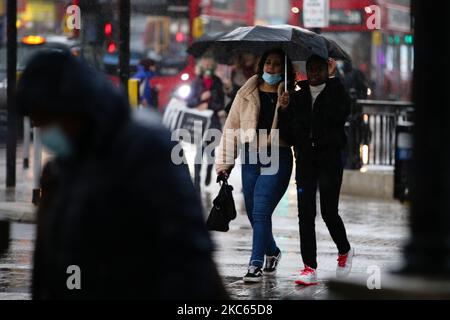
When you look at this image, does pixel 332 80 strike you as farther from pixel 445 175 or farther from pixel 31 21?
pixel 31 21

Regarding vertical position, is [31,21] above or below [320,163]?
above

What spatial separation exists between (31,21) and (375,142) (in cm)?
2589

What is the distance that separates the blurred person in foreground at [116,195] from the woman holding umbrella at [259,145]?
5.99 m

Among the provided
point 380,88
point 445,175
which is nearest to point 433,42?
point 445,175

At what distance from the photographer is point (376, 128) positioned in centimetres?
1816

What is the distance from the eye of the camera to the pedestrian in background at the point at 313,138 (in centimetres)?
1009

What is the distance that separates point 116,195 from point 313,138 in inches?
244

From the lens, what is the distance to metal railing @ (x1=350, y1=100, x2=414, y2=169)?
58.5ft

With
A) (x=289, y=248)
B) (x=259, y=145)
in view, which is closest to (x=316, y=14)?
(x=289, y=248)

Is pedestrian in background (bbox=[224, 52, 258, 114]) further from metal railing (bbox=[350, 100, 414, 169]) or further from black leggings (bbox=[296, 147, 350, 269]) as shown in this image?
black leggings (bbox=[296, 147, 350, 269])

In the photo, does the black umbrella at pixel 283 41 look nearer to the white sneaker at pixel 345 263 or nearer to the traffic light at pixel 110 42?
the white sneaker at pixel 345 263

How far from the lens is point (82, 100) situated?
398 cm

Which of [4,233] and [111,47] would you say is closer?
[4,233]

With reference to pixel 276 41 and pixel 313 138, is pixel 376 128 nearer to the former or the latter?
pixel 276 41
